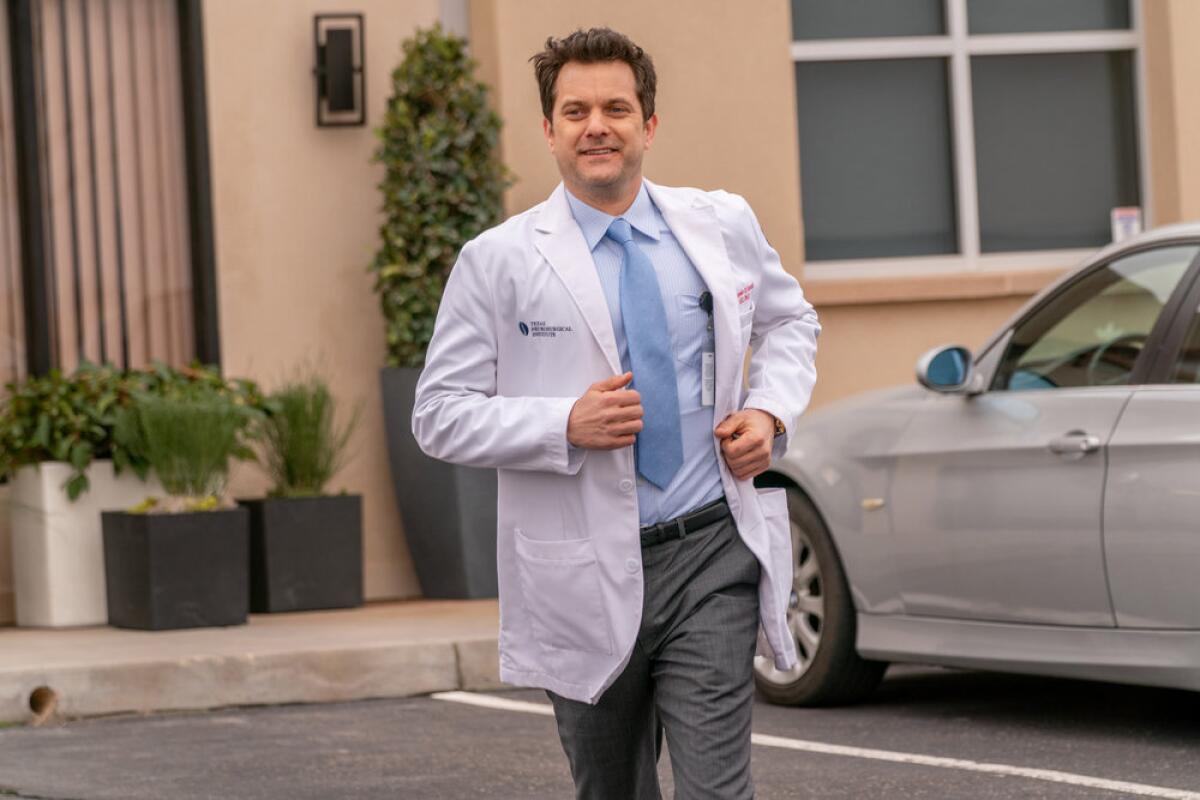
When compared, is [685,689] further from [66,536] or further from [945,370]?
[66,536]

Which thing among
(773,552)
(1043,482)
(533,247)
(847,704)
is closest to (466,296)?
→ (533,247)

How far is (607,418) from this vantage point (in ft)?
12.4

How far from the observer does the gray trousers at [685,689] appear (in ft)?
12.6

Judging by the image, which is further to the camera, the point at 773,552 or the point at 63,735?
the point at 63,735

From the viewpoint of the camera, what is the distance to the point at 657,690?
3.97 meters

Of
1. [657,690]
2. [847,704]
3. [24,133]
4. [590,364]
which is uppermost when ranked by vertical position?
[24,133]

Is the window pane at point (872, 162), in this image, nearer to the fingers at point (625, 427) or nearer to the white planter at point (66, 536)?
the white planter at point (66, 536)

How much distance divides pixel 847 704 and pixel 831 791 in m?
1.64

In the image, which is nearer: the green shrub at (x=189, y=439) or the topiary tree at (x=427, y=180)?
the green shrub at (x=189, y=439)

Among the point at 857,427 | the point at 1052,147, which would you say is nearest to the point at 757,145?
the point at 1052,147

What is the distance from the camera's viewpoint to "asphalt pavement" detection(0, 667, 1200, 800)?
20.4 ft

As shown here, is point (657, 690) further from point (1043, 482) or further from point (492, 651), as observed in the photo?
point (492, 651)

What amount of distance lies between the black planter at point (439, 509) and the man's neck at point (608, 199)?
6.12 metres

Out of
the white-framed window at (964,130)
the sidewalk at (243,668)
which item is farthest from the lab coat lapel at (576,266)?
the white-framed window at (964,130)
